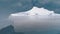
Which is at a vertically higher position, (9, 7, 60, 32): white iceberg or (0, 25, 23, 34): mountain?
(9, 7, 60, 32): white iceberg

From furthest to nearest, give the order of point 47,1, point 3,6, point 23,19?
point 47,1, point 3,6, point 23,19

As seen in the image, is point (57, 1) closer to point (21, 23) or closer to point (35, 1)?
point (35, 1)

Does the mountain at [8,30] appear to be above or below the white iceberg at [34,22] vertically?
below

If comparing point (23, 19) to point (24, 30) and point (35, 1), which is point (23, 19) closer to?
point (24, 30)

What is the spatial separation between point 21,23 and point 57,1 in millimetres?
457

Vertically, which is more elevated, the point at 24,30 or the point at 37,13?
the point at 37,13

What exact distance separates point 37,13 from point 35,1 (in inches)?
7.7

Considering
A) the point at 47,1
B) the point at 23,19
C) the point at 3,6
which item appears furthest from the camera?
the point at 47,1

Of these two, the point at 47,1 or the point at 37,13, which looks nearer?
the point at 37,13

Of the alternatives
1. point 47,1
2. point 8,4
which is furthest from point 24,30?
point 47,1

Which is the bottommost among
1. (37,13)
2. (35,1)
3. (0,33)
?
(0,33)

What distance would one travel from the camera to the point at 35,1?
1.12m

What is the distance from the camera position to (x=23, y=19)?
89 centimetres

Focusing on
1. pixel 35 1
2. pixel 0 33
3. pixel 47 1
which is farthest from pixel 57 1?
pixel 0 33
